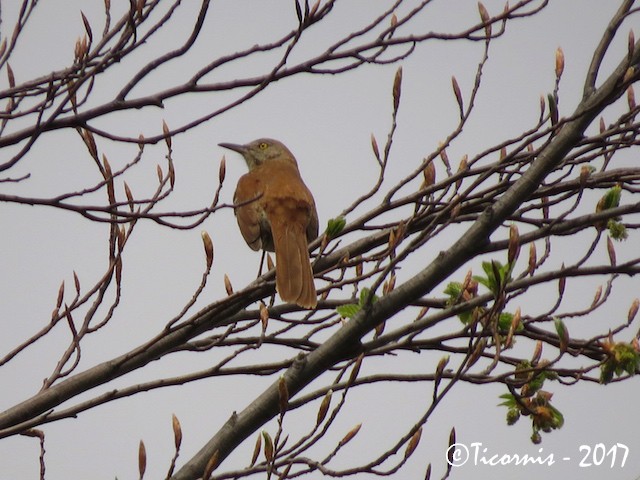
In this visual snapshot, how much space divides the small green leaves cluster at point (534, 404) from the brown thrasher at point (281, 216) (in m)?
1.10

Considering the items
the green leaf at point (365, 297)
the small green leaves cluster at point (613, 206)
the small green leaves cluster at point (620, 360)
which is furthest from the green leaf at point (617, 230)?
the green leaf at point (365, 297)

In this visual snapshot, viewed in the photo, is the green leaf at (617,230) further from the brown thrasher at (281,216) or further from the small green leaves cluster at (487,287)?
the brown thrasher at (281,216)

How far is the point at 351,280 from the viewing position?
3629 millimetres

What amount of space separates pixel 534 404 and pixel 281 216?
8.37 feet

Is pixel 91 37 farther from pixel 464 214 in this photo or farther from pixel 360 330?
pixel 464 214

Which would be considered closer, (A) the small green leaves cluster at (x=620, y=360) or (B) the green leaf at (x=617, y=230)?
(A) the small green leaves cluster at (x=620, y=360)

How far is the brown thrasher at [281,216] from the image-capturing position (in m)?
4.71

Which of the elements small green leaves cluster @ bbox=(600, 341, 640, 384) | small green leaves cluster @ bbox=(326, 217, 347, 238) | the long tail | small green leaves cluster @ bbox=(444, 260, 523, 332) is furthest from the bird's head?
small green leaves cluster @ bbox=(600, 341, 640, 384)

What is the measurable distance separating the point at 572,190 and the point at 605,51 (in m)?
0.60

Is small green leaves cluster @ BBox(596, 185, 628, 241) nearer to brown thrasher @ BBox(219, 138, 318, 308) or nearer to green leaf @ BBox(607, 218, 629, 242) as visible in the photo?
green leaf @ BBox(607, 218, 629, 242)

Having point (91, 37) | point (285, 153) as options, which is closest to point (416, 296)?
point (91, 37)

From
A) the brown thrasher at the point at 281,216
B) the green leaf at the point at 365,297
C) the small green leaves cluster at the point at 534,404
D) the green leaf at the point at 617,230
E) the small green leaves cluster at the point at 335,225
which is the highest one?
the brown thrasher at the point at 281,216

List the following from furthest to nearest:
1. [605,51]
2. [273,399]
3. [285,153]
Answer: [285,153]
[605,51]
[273,399]

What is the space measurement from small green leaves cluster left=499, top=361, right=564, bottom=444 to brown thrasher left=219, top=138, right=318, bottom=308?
110 centimetres
